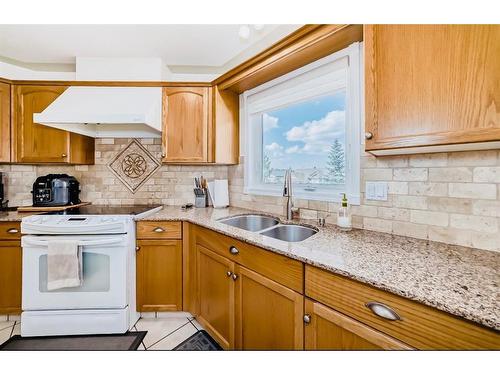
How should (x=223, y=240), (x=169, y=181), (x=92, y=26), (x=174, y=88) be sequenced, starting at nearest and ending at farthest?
(x=223, y=240)
(x=92, y=26)
(x=174, y=88)
(x=169, y=181)

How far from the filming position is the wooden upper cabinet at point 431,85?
2.79 ft

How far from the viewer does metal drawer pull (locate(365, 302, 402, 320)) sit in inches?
31.4

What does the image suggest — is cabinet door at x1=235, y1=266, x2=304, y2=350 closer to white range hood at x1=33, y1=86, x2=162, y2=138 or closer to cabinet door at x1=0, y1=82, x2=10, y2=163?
white range hood at x1=33, y1=86, x2=162, y2=138

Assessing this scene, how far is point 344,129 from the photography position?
1777 millimetres

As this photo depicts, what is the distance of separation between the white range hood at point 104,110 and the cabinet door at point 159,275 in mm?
1037

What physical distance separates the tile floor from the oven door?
12.0 inches

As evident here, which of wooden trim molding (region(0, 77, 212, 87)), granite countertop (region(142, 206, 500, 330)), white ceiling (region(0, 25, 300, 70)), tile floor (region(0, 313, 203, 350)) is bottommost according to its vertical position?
tile floor (region(0, 313, 203, 350))

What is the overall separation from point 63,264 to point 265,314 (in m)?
1.52

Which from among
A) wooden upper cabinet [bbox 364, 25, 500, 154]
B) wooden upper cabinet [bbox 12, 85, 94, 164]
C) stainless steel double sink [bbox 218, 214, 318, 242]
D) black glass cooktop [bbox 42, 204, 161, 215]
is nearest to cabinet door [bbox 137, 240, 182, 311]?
black glass cooktop [bbox 42, 204, 161, 215]

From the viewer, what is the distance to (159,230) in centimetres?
204

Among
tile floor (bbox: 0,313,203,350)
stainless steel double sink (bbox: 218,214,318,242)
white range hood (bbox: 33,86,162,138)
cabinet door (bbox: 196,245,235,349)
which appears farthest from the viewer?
white range hood (bbox: 33,86,162,138)

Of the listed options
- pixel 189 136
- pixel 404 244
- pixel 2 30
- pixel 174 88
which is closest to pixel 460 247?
pixel 404 244

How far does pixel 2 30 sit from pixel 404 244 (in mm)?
3337

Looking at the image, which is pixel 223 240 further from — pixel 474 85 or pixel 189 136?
pixel 474 85
